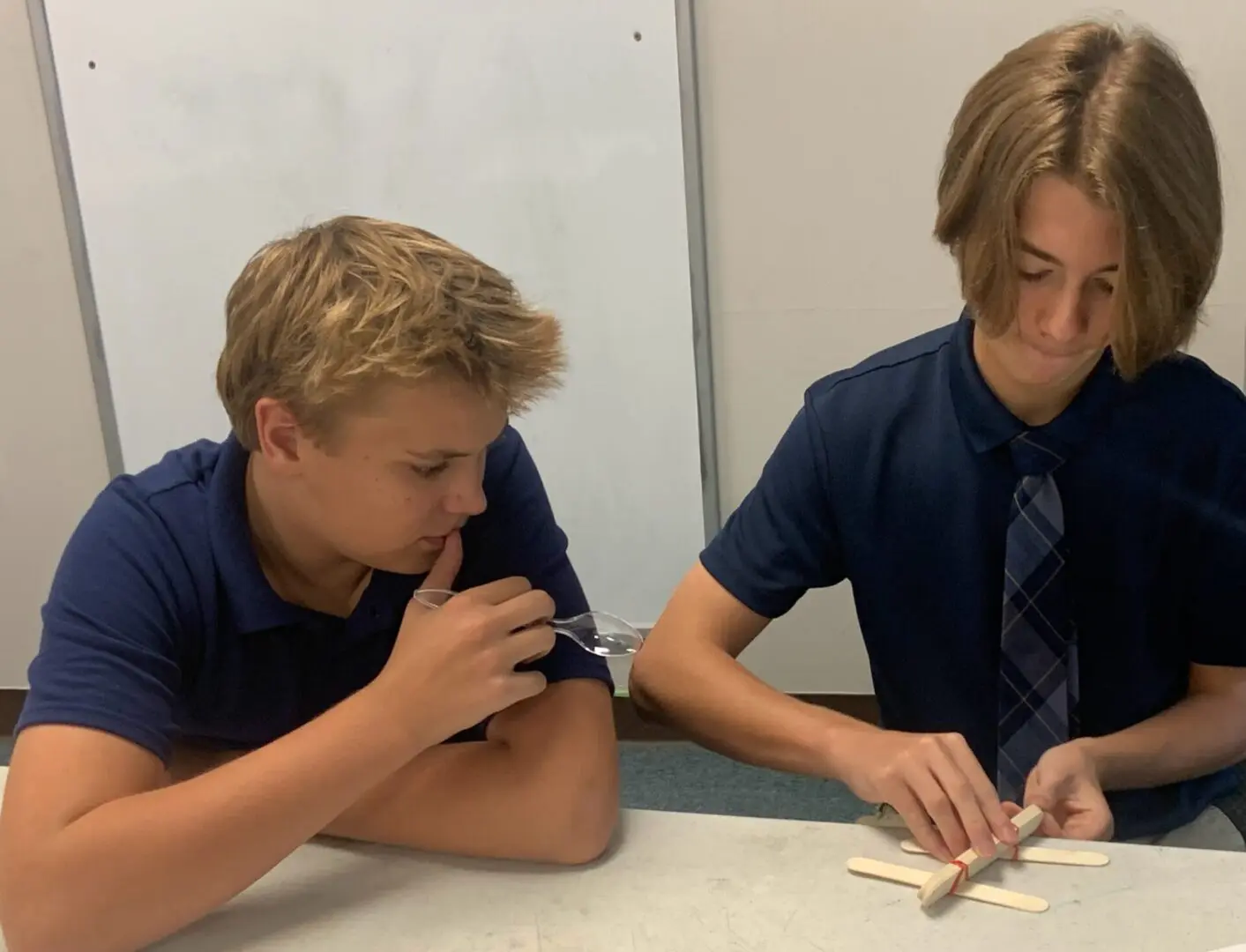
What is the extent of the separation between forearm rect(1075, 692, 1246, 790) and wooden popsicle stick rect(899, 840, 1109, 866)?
207mm

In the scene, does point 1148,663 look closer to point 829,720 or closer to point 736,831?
point 829,720

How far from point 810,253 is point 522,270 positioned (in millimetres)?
470

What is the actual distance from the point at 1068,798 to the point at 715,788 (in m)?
1.19

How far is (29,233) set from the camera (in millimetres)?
2020

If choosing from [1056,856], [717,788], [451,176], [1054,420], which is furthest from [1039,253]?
[717,788]

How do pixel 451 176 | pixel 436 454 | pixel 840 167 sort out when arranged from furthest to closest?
pixel 451 176
pixel 840 167
pixel 436 454

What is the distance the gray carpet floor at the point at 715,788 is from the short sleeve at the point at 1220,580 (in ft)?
2.92

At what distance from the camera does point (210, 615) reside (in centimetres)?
91

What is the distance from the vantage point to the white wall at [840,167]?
5.35 feet

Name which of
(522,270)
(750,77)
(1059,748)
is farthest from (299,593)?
(750,77)

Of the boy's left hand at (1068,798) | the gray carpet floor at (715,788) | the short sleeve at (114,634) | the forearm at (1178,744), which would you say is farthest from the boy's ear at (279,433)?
the gray carpet floor at (715,788)

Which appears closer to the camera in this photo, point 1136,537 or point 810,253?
point 1136,537

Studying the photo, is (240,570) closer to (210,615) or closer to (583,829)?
(210,615)

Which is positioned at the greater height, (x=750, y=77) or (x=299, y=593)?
(x=750, y=77)
